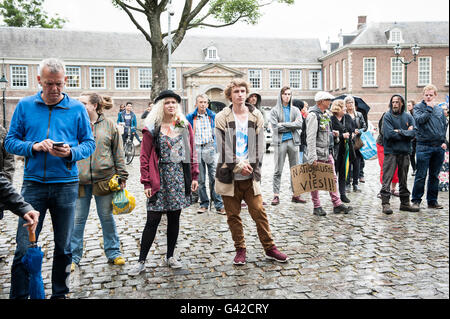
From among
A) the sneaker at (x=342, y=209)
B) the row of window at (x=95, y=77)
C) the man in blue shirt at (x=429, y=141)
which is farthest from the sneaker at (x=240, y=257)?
the row of window at (x=95, y=77)

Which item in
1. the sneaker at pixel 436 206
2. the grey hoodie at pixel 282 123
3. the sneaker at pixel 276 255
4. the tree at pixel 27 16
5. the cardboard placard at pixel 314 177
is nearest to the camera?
the sneaker at pixel 276 255

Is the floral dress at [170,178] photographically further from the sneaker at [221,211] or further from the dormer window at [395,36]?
the dormer window at [395,36]

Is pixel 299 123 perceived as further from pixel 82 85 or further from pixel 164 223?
pixel 82 85

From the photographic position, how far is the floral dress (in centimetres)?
450

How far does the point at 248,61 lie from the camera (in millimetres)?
Answer: 48656

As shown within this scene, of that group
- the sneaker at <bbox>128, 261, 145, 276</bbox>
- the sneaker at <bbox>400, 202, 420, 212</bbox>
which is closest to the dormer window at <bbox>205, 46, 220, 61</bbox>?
the sneaker at <bbox>400, 202, 420, 212</bbox>

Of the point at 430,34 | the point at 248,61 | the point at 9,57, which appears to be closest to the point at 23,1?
the point at 9,57

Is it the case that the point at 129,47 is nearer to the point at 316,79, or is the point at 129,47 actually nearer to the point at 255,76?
the point at 255,76

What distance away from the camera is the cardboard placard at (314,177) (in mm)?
6945

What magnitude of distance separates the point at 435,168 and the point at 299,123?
2.62m

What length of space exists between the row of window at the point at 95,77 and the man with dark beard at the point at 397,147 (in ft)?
127

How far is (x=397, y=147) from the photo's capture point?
7.45 meters

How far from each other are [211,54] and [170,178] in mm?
44562

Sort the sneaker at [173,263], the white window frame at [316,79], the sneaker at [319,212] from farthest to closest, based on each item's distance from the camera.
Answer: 1. the white window frame at [316,79]
2. the sneaker at [319,212]
3. the sneaker at [173,263]
